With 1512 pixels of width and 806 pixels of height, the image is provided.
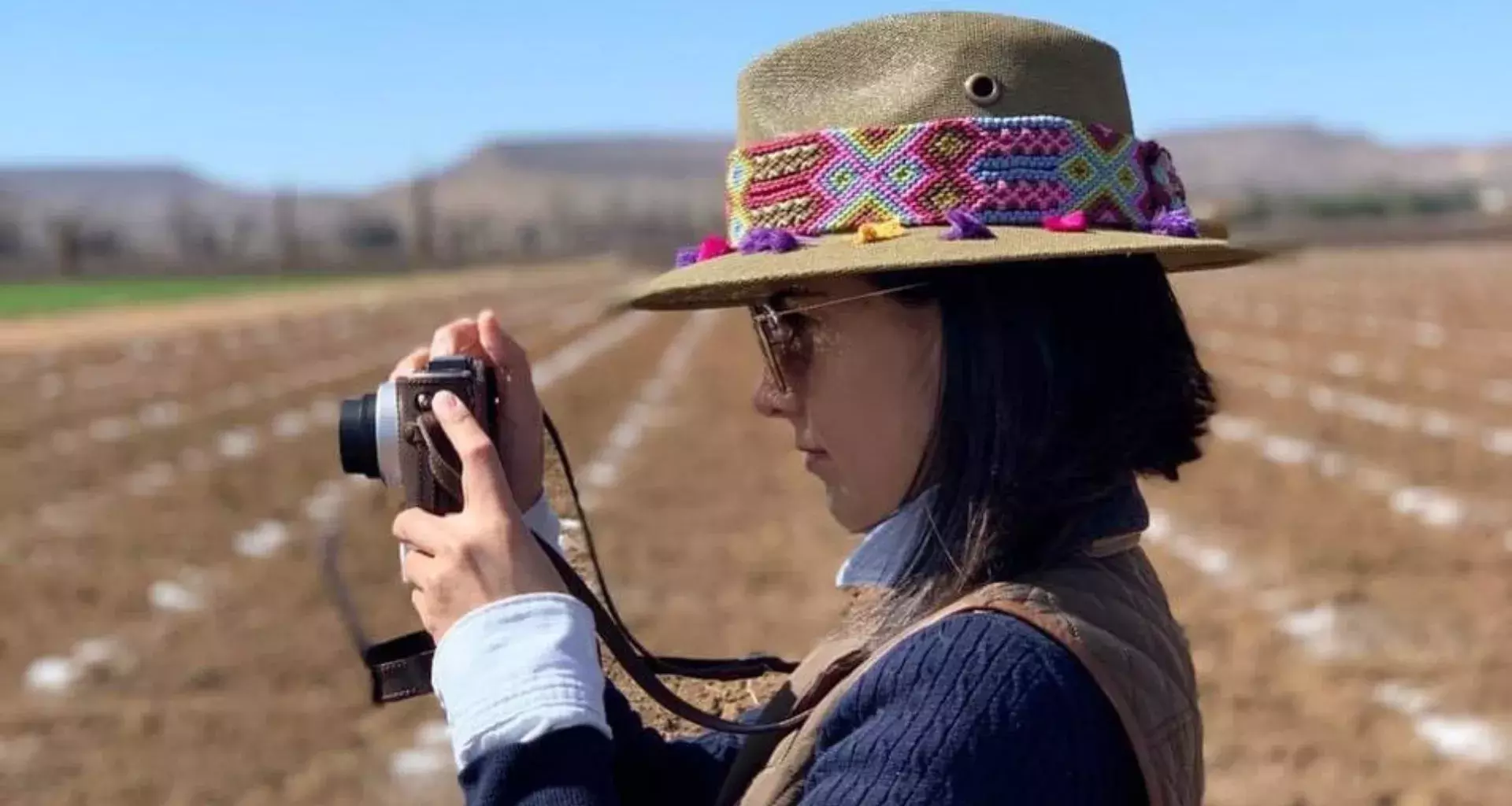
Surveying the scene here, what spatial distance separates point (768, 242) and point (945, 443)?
21 centimetres

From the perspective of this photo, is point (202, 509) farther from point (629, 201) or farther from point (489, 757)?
point (629, 201)

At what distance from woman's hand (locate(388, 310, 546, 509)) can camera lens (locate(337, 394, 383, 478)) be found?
6cm

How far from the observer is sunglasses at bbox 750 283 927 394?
131 centimetres

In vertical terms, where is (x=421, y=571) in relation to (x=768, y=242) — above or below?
below

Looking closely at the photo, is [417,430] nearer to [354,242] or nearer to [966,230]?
[966,230]

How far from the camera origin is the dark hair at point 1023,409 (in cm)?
119

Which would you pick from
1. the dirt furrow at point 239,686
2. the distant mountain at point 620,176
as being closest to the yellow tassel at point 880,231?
the dirt furrow at point 239,686

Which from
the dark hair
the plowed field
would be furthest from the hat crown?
the plowed field

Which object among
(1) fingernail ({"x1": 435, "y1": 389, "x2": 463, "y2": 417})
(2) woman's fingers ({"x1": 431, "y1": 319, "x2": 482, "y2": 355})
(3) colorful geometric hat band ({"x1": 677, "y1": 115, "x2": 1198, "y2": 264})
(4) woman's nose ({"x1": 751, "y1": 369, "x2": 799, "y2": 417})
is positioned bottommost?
(4) woman's nose ({"x1": 751, "y1": 369, "x2": 799, "y2": 417})

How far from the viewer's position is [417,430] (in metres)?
1.28

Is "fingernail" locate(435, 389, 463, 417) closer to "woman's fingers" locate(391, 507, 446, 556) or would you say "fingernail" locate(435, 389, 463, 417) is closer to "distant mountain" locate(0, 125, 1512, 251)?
"woman's fingers" locate(391, 507, 446, 556)

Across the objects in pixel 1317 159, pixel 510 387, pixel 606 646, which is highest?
pixel 510 387

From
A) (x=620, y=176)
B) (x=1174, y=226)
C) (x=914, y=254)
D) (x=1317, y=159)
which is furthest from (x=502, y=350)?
(x=1317, y=159)

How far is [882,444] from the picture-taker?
1257 mm
